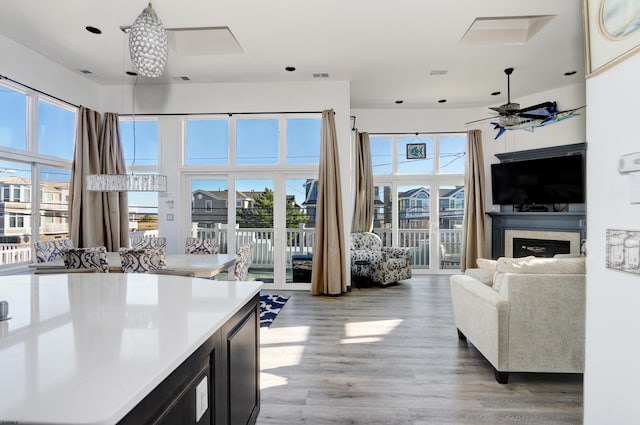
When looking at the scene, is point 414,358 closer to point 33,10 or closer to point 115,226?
point 115,226

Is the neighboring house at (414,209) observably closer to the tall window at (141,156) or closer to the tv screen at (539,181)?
the tv screen at (539,181)

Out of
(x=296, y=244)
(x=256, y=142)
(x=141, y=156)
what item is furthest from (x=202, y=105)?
(x=296, y=244)

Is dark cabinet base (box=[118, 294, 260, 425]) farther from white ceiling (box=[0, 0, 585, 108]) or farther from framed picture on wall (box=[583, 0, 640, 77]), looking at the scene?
white ceiling (box=[0, 0, 585, 108])

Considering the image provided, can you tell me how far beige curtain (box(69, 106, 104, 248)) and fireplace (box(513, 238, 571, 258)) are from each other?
7074 millimetres

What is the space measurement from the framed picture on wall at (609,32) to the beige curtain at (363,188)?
4.99m

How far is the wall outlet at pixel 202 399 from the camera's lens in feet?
3.47

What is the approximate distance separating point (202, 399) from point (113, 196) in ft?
16.8

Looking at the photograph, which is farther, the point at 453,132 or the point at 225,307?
the point at 453,132

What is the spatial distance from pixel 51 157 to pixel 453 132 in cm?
680

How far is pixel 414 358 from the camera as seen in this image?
9.59 ft

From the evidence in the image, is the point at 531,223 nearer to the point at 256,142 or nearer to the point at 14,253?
the point at 256,142

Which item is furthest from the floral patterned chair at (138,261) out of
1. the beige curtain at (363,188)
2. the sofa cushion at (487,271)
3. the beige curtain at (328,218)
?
the beige curtain at (363,188)

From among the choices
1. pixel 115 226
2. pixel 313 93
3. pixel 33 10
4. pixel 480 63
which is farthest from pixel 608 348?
pixel 115 226

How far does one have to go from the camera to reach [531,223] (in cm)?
599
